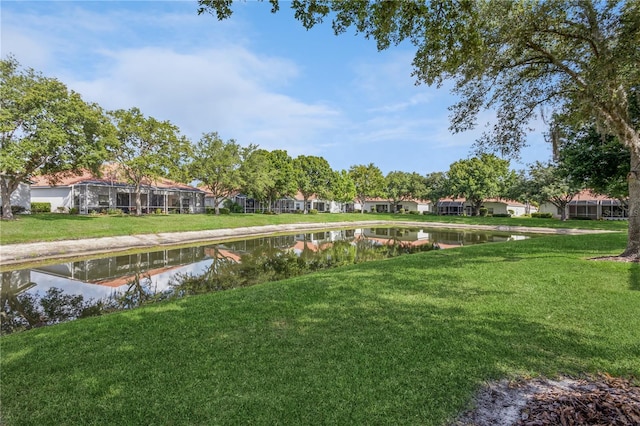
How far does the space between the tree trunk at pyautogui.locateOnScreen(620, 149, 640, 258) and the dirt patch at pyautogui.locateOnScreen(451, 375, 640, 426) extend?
9.28 meters

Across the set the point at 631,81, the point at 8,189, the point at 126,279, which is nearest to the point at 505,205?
the point at 631,81

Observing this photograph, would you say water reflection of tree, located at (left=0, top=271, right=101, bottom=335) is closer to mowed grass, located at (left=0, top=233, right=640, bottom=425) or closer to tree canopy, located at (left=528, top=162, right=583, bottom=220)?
mowed grass, located at (left=0, top=233, right=640, bottom=425)

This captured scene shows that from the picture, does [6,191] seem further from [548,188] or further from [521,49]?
[548,188]

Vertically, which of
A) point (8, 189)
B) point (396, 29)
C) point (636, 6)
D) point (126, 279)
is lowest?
point (126, 279)

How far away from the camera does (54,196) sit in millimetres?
30328

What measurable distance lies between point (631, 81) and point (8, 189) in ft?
97.5

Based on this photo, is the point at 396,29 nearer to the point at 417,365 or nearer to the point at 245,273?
the point at 417,365

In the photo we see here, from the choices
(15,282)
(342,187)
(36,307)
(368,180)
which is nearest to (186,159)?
(15,282)

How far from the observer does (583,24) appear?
8.36 m

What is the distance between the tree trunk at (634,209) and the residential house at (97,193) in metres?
31.2

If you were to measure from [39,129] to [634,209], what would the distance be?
91.8 feet

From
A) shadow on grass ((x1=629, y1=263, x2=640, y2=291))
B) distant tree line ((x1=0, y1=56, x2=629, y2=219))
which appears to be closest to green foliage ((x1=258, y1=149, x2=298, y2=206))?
distant tree line ((x1=0, y1=56, x2=629, y2=219))

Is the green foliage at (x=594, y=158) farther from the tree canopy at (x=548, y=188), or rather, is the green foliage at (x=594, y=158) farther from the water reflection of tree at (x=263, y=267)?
the tree canopy at (x=548, y=188)

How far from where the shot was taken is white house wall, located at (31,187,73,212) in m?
29.6
